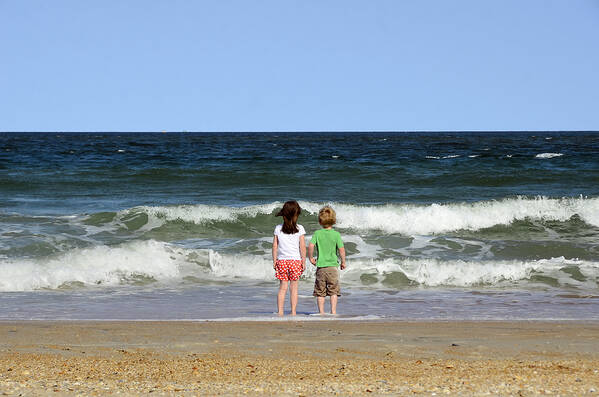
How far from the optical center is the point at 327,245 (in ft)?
28.1

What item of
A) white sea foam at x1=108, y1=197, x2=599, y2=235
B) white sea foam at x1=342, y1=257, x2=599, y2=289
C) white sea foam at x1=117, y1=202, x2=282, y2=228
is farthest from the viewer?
white sea foam at x1=108, y1=197, x2=599, y2=235

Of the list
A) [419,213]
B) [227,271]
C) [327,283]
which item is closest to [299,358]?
[327,283]

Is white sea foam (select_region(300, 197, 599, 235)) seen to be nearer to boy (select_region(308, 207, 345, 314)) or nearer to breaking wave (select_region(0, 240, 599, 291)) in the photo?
breaking wave (select_region(0, 240, 599, 291))

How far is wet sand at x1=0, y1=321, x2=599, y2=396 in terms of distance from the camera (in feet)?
15.6

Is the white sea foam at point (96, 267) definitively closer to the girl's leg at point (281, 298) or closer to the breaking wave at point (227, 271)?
the breaking wave at point (227, 271)

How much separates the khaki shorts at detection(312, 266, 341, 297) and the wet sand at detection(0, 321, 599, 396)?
2.57ft

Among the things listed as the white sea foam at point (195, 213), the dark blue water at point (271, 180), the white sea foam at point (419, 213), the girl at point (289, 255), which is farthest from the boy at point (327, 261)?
the dark blue water at point (271, 180)

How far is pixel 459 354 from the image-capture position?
6102mm

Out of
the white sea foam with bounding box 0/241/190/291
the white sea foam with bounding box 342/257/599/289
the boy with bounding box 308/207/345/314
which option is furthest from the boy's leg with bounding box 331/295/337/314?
the white sea foam with bounding box 0/241/190/291

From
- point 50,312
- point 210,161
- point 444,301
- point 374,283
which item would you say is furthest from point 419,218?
point 210,161

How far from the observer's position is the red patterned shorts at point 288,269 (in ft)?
28.2

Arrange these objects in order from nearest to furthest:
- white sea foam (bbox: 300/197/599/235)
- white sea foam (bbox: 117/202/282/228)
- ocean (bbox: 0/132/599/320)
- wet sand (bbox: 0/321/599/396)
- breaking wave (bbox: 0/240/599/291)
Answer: wet sand (bbox: 0/321/599/396) → ocean (bbox: 0/132/599/320) → breaking wave (bbox: 0/240/599/291) → white sea foam (bbox: 117/202/282/228) → white sea foam (bbox: 300/197/599/235)

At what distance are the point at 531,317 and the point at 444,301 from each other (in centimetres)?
156

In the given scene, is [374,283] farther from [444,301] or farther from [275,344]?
[275,344]
